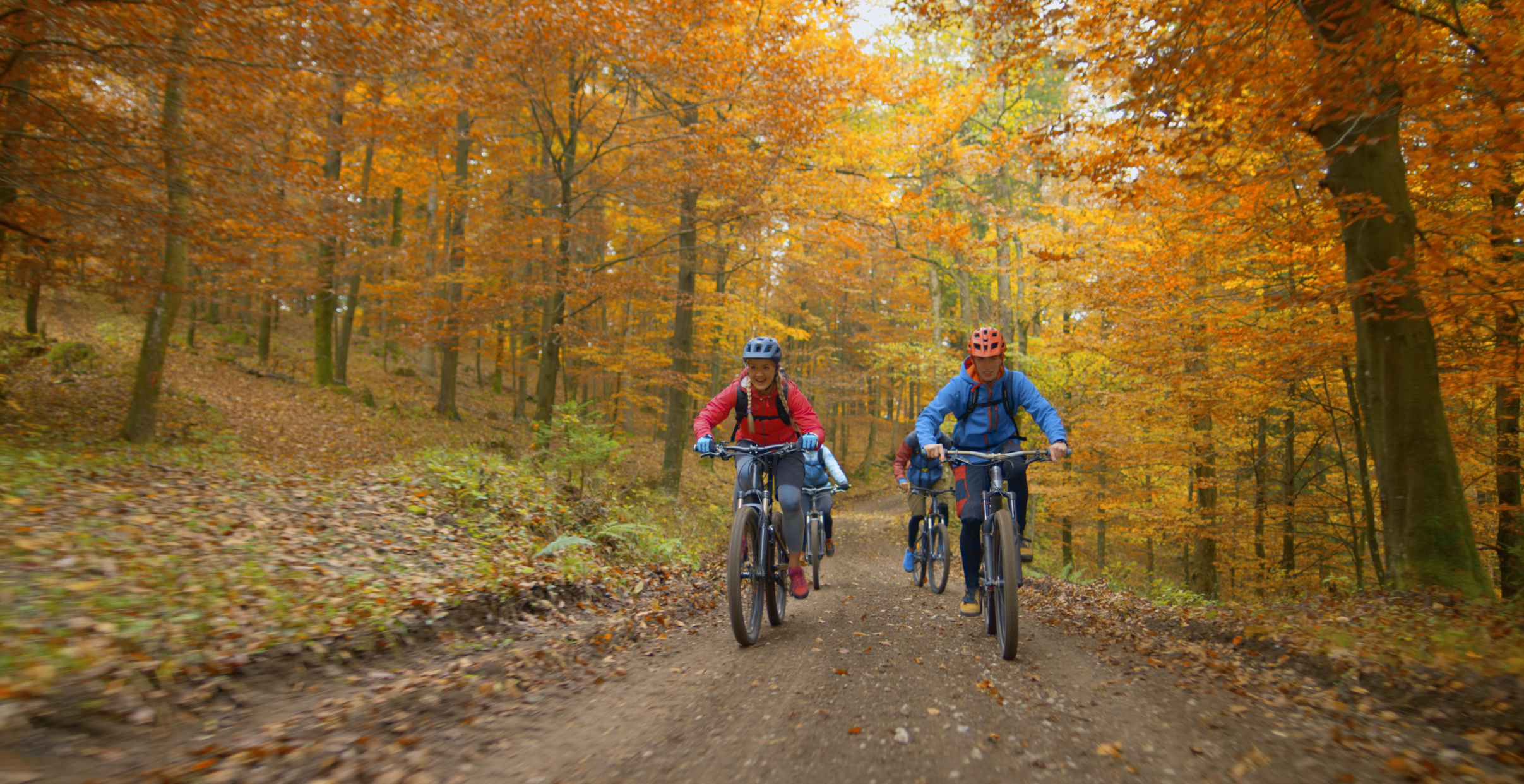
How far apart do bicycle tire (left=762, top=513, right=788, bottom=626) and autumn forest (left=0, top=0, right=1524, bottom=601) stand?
15.7ft

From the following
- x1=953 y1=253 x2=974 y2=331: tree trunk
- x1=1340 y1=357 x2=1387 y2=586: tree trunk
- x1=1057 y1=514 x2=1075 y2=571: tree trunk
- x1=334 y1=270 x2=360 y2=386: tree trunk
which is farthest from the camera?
x1=953 y1=253 x2=974 y2=331: tree trunk

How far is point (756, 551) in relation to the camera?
5055 millimetres

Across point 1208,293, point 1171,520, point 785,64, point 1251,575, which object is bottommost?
point 1251,575

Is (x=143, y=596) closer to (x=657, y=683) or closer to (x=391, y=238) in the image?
(x=657, y=683)

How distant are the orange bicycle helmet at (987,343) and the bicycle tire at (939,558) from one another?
3130 millimetres

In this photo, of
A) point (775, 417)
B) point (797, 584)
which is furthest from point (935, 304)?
point (775, 417)

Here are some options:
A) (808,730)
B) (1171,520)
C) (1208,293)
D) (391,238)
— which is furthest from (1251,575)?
(391,238)

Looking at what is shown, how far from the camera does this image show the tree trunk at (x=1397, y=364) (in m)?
5.53

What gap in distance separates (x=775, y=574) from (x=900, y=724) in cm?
219

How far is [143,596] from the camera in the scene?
12.1 ft

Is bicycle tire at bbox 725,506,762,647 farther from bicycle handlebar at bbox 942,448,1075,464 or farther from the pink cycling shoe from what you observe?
bicycle handlebar at bbox 942,448,1075,464

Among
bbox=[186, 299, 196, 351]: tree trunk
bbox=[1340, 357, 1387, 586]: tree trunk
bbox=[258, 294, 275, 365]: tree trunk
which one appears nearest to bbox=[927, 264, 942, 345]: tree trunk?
bbox=[1340, 357, 1387, 586]: tree trunk

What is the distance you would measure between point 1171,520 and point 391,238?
20.8 metres

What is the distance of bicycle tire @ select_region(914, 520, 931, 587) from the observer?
8.23m
